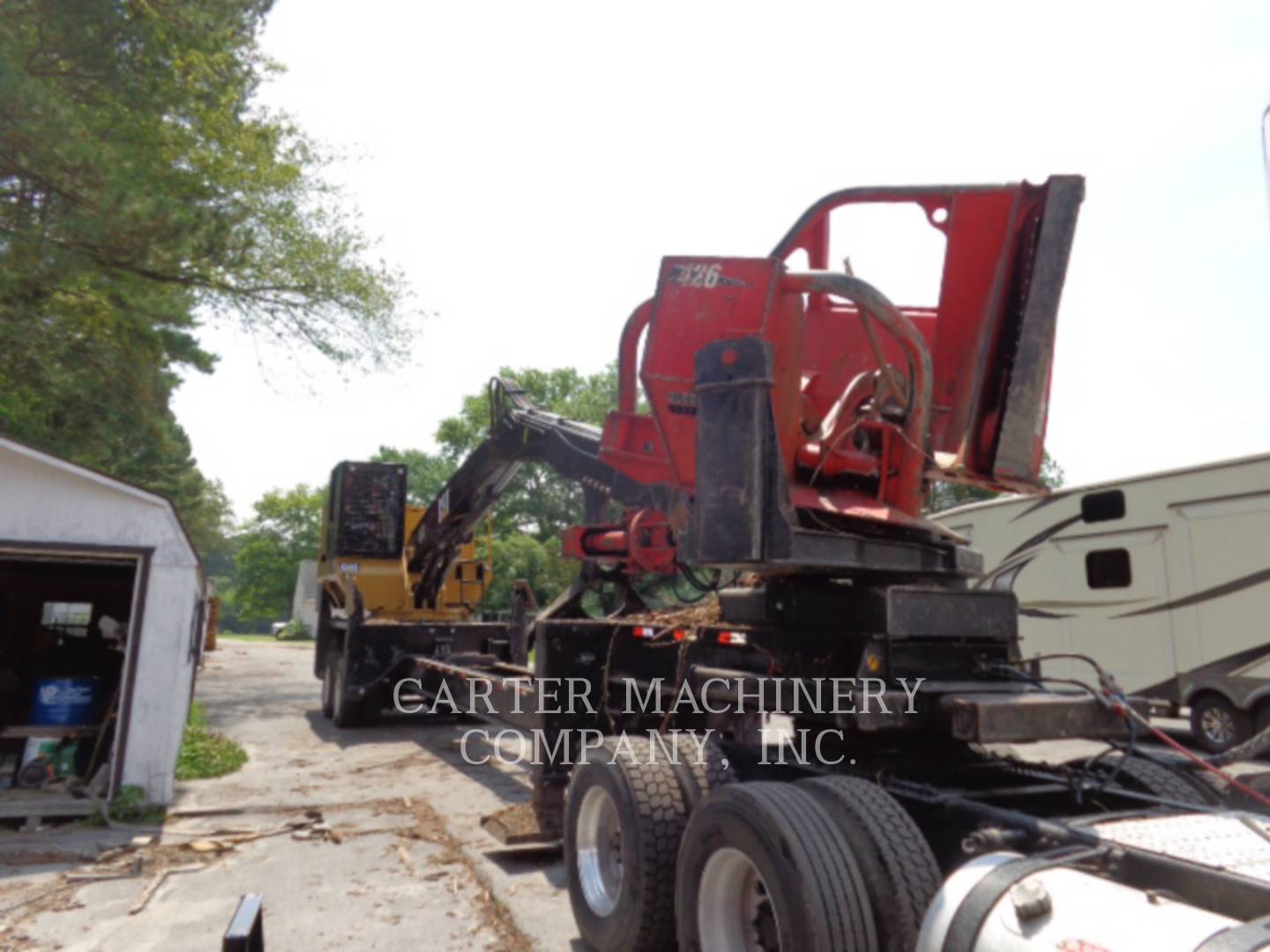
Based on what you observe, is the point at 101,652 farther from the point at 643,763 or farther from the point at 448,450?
the point at 448,450

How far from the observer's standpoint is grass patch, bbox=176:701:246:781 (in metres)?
8.98

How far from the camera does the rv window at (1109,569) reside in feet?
35.7

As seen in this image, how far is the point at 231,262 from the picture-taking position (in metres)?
14.8

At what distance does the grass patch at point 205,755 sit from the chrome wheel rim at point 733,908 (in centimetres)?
625

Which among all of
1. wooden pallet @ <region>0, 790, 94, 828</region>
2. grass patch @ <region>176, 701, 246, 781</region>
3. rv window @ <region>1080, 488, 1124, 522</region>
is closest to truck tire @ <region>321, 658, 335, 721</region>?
grass patch @ <region>176, 701, 246, 781</region>

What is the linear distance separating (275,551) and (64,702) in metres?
68.0

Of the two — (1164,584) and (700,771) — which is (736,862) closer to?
(700,771)

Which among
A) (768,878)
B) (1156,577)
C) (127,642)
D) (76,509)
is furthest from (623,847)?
(1156,577)

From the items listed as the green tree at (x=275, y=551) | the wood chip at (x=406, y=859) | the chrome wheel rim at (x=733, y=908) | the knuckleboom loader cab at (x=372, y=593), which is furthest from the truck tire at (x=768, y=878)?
the green tree at (x=275, y=551)

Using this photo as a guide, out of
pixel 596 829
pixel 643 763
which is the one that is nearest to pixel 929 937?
pixel 643 763

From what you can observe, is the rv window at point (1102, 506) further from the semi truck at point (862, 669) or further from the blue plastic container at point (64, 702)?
the blue plastic container at point (64, 702)

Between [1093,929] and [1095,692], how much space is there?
1528 mm

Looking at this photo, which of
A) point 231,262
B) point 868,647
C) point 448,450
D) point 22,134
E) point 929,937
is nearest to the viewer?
point 929,937

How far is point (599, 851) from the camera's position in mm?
4703
